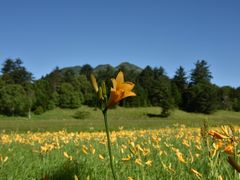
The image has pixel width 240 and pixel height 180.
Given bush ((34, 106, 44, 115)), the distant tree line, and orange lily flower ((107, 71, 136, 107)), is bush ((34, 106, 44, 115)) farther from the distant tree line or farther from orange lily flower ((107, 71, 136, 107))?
orange lily flower ((107, 71, 136, 107))

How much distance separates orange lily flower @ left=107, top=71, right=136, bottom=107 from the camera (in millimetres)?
1291

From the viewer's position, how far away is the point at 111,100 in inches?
50.6

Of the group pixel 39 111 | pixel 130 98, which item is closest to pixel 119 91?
pixel 39 111

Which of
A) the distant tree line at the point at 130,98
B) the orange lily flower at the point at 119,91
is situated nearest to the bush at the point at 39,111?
the distant tree line at the point at 130,98

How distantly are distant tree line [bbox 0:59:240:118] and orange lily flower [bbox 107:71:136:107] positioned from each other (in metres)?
81.5

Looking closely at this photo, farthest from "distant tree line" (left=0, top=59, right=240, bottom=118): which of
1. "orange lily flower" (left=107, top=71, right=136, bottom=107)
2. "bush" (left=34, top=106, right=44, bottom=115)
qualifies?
"orange lily flower" (left=107, top=71, right=136, bottom=107)

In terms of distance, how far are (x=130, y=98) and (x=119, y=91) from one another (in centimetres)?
9504

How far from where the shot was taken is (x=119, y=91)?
1334 mm

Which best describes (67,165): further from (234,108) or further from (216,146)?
(234,108)

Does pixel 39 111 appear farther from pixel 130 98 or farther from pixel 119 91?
pixel 119 91

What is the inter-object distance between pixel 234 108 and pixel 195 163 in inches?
3999

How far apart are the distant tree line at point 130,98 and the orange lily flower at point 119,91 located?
268 ft

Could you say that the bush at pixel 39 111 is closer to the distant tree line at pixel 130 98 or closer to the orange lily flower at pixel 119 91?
the distant tree line at pixel 130 98

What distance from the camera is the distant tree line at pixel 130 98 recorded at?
8362 centimetres
